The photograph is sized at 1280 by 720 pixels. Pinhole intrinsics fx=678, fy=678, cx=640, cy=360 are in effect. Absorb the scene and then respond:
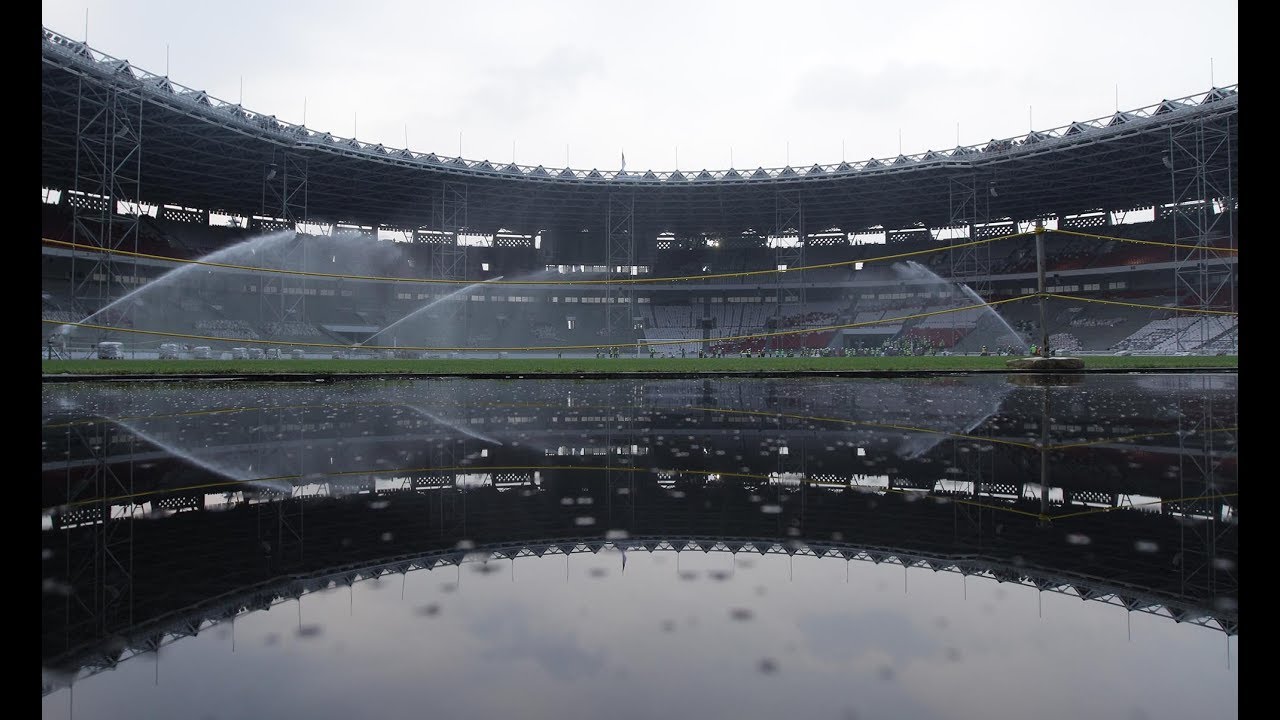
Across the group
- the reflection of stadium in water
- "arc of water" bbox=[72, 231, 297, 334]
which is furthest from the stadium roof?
the reflection of stadium in water

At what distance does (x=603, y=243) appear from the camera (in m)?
69.2

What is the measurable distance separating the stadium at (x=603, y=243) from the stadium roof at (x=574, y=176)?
221mm

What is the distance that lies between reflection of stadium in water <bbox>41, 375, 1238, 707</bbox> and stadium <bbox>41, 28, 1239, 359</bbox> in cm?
2332

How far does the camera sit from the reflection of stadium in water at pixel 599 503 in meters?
3.47

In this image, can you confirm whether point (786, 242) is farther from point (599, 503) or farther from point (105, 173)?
point (599, 503)

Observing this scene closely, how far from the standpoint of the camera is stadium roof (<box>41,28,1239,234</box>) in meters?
35.3

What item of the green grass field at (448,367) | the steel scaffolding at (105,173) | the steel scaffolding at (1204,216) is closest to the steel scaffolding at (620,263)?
the green grass field at (448,367)

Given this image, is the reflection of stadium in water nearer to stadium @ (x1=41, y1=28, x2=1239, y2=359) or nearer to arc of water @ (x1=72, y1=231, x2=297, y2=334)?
stadium @ (x1=41, y1=28, x2=1239, y2=359)

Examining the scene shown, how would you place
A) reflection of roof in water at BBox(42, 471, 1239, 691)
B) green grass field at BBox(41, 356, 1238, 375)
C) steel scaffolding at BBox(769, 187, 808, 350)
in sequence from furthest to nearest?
1. steel scaffolding at BBox(769, 187, 808, 350)
2. green grass field at BBox(41, 356, 1238, 375)
3. reflection of roof in water at BBox(42, 471, 1239, 691)

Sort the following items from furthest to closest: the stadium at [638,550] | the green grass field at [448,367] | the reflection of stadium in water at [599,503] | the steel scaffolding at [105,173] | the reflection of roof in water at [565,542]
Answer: the steel scaffolding at [105,173] < the green grass field at [448,367] < the reflection of stadium in water at [599,503] < the reflection of roof in water at [565,542] < the stadium at [638,550]

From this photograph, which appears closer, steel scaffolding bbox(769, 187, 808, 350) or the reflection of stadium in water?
the reflection of stadium in water

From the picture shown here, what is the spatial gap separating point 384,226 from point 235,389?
4440 cm

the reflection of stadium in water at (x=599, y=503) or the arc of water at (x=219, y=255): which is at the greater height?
the arc of water at (x=219, y=255)

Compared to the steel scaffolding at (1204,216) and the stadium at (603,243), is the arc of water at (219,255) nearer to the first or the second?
the stadium at (603,243)
